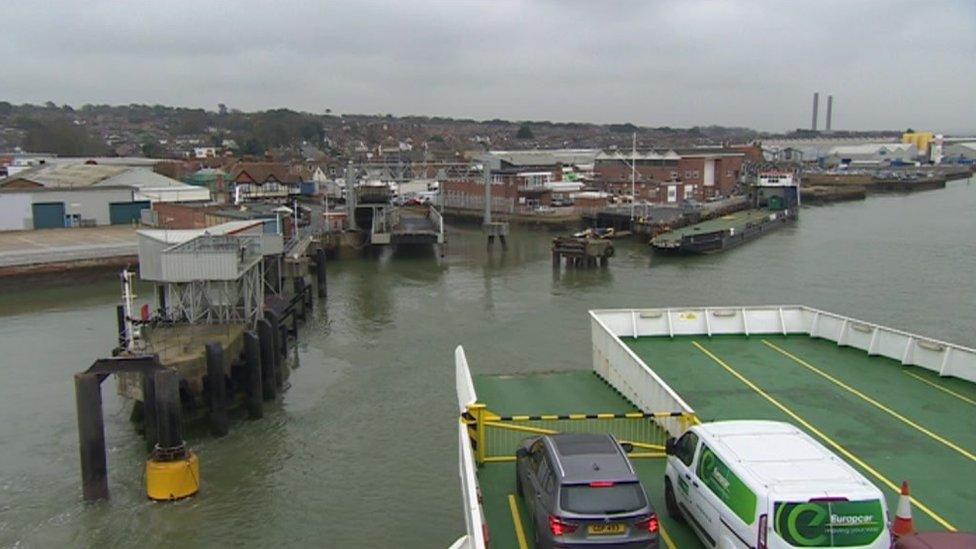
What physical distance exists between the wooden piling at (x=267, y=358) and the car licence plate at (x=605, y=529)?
39.8 ft

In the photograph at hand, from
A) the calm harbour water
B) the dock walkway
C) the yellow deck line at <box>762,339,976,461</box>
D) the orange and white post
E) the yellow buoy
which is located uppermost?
the orange and white post

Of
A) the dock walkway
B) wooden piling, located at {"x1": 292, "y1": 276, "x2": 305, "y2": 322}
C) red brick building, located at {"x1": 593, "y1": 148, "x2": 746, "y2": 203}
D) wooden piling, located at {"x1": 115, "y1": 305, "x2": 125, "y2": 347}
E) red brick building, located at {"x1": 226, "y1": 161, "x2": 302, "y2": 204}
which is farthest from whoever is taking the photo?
red brick building, located at {"x1": 593, "y1": 148, "x2": 746, "y2": 203}

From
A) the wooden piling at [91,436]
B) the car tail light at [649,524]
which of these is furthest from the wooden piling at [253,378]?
the car tail light at [649,524]

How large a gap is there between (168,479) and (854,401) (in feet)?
30.6

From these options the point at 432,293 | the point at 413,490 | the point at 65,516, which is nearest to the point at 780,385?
the point at 413,490

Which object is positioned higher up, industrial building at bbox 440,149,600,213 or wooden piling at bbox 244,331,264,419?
industrial building at bbox 440,149,600,213

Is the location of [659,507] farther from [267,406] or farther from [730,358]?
[267,406]

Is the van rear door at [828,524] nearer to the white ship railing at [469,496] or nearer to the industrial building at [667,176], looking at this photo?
the white ship railing at [469,496]

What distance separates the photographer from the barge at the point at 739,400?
22.3ft

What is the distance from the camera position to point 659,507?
263 inches

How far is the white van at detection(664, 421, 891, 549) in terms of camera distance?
496cm

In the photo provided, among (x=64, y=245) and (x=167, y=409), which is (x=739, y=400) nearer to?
(x=167, y=409)

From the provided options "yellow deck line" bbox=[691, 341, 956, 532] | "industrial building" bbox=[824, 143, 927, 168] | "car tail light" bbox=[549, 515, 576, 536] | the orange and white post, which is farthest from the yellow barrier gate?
"industrial building" bbox=[824, 143, 927, 168]

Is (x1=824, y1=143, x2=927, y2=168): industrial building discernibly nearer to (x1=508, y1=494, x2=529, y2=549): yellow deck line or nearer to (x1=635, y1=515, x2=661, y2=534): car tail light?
(x1=508, y1=494, x2=529, y2=549): yellow deck line
